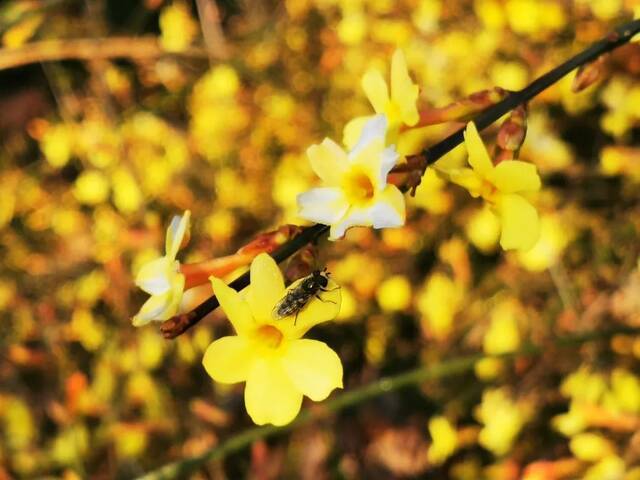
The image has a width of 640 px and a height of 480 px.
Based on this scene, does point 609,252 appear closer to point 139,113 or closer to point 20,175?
point 139,113

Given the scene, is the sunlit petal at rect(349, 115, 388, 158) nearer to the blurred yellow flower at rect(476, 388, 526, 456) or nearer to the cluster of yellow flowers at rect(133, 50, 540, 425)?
the cluster of yellow flowers at rect(133, 50, 540, 425)

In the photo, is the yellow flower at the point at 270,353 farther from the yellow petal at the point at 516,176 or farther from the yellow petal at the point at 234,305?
the yellow petal at the point at 516,176

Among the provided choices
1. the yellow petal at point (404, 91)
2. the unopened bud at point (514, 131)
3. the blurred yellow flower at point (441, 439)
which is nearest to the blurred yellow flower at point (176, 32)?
the blurred yellow flower at point (441, 439)

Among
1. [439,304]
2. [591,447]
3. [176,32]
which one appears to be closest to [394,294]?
[439,304]

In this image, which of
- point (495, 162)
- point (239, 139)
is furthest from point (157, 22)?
point (495, 162)

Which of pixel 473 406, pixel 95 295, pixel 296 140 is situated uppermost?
pixel 296 140

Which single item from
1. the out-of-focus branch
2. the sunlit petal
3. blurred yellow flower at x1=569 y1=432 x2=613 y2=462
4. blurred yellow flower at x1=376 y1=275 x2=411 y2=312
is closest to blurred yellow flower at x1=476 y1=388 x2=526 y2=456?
blurred yellow flower at x1=569 y1=432 x2=613 y2=462
